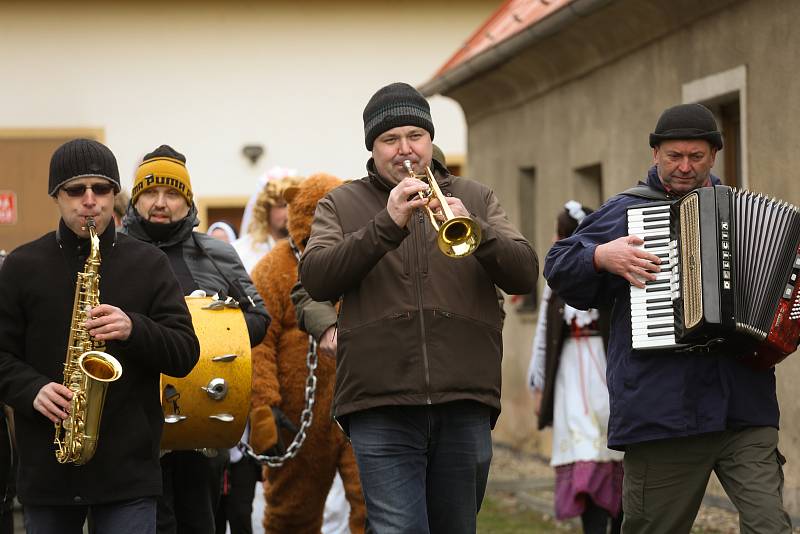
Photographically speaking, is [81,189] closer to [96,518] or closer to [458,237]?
[96,518]

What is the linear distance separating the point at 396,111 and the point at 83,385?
1.51 meters

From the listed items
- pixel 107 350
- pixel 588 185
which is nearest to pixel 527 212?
pixel 588 185

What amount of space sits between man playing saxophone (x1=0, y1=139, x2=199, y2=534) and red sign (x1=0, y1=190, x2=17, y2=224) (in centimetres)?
1796

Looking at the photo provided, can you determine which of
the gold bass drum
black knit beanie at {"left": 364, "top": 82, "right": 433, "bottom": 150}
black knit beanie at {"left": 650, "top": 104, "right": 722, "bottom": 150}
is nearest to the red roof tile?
black knit beanie at {"left": 650, "top": 104, "right": 722, "bottom": 150}

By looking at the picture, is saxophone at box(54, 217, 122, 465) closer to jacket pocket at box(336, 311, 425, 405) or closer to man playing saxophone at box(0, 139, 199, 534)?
man playing saxophone at box(0, 139, 199, 534)

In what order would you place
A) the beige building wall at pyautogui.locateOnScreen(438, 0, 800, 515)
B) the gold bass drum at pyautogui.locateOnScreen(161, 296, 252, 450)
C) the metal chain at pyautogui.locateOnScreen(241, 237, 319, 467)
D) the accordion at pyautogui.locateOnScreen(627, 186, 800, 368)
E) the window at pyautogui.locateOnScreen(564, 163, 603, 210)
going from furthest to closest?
the window at pyautogui.locateOnScreen(564, 163, 603, 210) < the beige building wall at pyautogui.locateOnScreen(438, 0, 800, 515) < the metal chain at pyautogui.locateOnScreen(241, 237, 319, 467) < the gold bass drum at pyautogui.locateOnScreen(161, 296, 252, 450) < the accordion at pyautogui.locateOnScreen(627, 186, 800, 368)

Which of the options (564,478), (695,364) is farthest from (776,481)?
(564,478)

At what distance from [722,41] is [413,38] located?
1305 centimetres

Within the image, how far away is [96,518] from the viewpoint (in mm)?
5836

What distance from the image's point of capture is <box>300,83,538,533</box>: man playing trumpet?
18.8 ft

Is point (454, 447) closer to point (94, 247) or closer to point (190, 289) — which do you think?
point (94, 247)

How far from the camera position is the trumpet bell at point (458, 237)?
5.51 meters

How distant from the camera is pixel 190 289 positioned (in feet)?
24.6

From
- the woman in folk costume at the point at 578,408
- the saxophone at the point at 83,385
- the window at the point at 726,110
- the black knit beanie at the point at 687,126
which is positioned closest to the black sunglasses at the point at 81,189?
the saxophone at the point at 83,385
